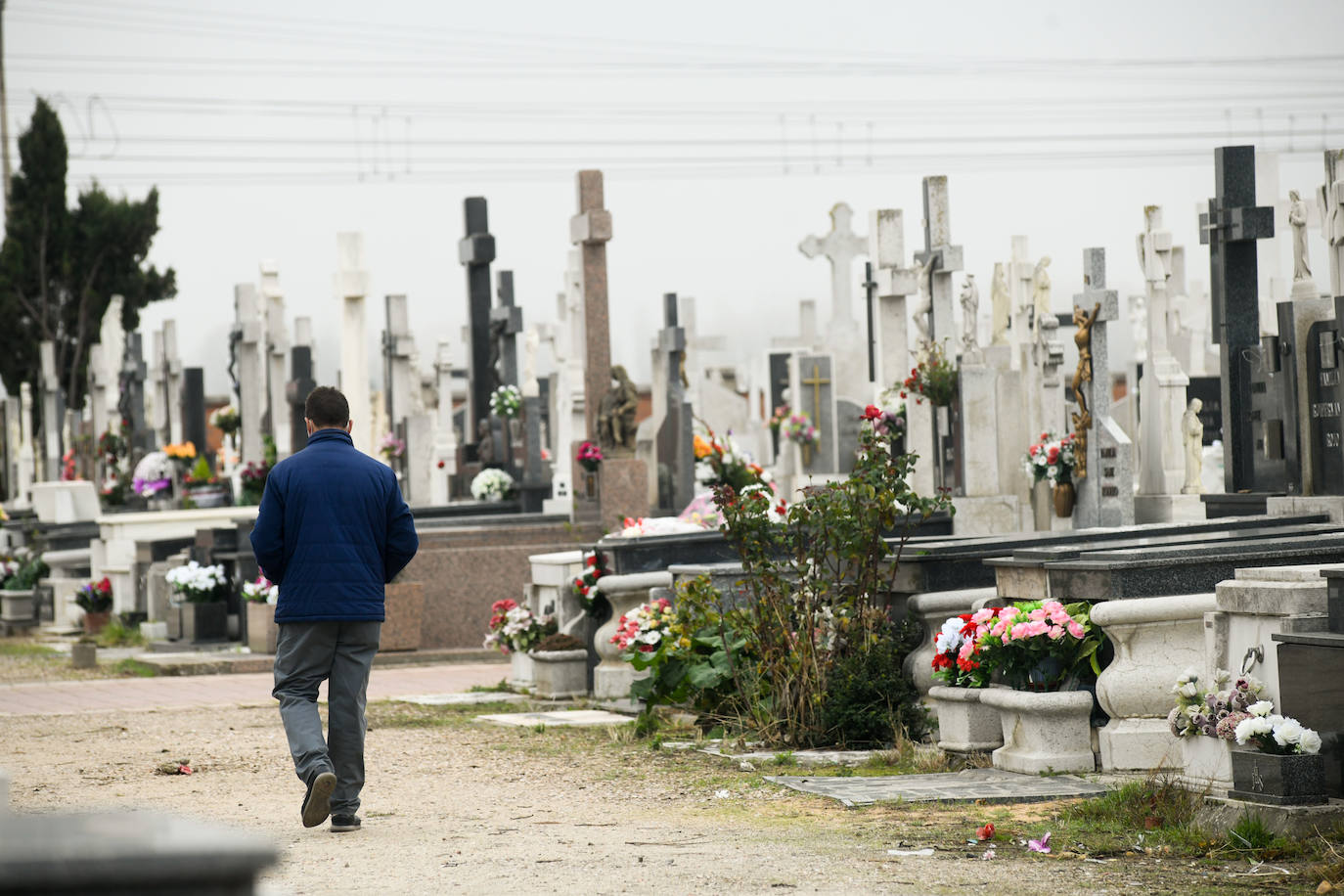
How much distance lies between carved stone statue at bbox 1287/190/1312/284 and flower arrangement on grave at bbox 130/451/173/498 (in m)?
15.9

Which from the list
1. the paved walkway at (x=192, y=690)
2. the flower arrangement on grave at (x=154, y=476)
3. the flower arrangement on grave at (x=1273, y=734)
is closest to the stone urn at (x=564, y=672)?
the paved walkway at (x=192, y=690)

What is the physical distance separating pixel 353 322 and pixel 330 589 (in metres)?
12.8

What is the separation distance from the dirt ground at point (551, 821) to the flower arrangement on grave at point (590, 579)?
1773 mm


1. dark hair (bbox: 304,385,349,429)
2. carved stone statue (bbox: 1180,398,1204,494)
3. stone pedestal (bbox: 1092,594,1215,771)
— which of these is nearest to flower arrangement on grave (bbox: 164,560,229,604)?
carved stone statue (bbox: 1180,398,1204,494)

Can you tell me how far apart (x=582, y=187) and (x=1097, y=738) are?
36.1 feet

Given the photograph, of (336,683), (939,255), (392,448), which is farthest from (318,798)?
(392,448)

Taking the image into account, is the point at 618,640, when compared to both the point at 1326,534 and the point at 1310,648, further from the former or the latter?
the point at 1310,648

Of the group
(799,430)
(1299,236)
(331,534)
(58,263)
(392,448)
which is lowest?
(331,534)

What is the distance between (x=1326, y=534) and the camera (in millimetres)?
8852

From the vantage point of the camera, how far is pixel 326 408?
7164mm

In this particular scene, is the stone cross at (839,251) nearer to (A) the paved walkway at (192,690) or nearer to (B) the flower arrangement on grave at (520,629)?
(A) the paved walkway at (192,690)

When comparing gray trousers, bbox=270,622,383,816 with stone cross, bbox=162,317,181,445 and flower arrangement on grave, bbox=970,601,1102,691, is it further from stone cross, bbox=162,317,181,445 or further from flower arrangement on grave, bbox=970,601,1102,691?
stone cross, bbox=162,317,181,445

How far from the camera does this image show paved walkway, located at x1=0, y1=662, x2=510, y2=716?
1244cm

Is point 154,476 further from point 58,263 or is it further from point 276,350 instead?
point 58,263
